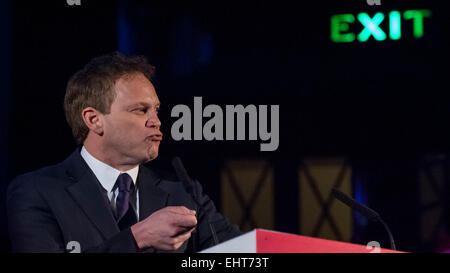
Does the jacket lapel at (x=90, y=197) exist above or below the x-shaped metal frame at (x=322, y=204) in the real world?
above

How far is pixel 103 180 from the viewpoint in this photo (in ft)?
5.84

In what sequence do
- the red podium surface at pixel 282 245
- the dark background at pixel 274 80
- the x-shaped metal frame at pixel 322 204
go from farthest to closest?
the x-shaped metal frame at pixel 322 204
the dark background at pixel 274 80
the red podium surface at pixel 282 245

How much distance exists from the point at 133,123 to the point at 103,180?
0.73ft

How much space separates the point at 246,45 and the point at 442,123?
359cm

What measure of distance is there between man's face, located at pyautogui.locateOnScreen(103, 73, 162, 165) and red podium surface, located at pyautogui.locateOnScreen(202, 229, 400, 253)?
68cm

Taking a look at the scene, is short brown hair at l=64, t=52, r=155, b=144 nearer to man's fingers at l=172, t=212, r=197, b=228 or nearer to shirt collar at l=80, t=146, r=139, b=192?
shirt collar at l=80, t=146, r=139, b=192

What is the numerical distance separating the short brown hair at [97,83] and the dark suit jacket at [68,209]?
13 cm

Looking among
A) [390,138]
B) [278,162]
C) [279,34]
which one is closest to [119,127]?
[279,34]

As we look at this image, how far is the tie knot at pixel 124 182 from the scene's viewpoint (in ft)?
5.85

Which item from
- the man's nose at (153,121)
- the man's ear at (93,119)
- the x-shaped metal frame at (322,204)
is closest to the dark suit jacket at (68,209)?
the man's ear at (93,119)

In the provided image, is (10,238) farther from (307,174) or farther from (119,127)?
(307,174)

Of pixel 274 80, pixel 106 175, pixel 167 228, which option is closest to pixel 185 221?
pixel 167 228

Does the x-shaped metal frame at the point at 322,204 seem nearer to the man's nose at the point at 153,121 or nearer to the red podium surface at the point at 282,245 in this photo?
the man's nose at the point at 153,121

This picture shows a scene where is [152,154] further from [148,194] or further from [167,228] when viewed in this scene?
[167,228]
